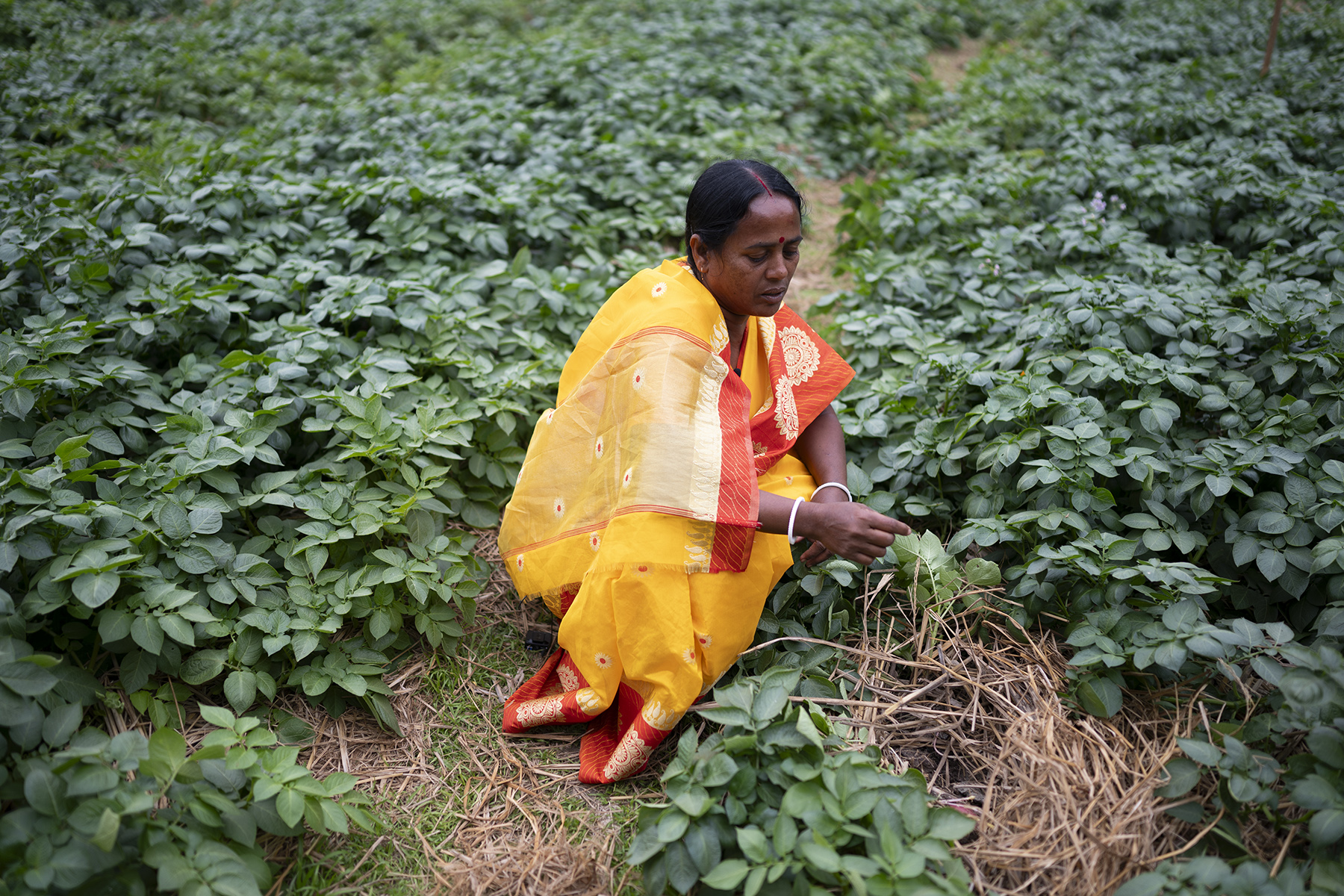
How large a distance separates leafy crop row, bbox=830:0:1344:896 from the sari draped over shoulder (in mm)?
729

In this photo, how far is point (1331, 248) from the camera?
326 centimetres

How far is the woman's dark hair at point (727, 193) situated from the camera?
2.23 m

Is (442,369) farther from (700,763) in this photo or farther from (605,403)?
(700,763)

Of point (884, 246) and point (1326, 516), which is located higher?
point (1326, 516)

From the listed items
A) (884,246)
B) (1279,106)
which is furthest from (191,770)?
(1279,106)

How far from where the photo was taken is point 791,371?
2.72 metres

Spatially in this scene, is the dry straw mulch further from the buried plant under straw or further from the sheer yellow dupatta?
the sheer yellow dupatta

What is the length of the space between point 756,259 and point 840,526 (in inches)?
32.6

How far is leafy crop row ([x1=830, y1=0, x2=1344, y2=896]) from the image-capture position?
6.16 feet

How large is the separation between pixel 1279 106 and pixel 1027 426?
15.1 feet

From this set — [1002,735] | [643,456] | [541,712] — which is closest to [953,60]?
[643,456]

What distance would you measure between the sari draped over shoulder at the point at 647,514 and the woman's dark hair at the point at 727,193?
0.17 meters

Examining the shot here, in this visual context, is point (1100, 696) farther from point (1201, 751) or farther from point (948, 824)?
point (948, 824)

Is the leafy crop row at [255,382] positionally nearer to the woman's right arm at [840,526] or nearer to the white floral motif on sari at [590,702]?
the white floral motif on sari at [590,702]
